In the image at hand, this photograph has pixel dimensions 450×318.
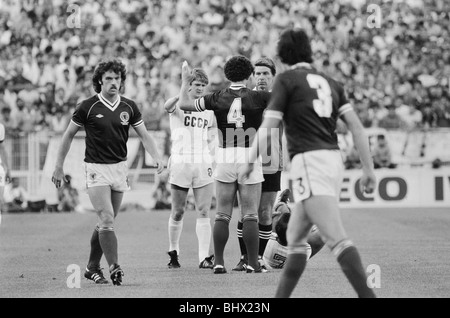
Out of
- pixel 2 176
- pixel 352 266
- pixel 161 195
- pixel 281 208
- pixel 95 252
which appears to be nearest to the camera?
pixel 352 266

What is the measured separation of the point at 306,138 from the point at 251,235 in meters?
3.16

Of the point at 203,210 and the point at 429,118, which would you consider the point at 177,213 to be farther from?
the point at 429,118

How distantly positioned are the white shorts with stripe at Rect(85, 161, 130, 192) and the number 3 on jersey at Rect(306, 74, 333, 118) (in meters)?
3.21

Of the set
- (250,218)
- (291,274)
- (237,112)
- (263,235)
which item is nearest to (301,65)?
(291,274)

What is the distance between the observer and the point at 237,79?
10484 millimetres

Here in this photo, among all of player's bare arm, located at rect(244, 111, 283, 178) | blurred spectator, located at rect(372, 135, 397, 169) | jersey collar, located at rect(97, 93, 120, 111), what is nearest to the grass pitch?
player's bare arm, located at rect(244, 111, 283, 178)

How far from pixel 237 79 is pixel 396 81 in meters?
16.2

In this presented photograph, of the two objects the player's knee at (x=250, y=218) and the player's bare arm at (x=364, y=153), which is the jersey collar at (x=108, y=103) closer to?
the player's knee at (x=250, y=218)

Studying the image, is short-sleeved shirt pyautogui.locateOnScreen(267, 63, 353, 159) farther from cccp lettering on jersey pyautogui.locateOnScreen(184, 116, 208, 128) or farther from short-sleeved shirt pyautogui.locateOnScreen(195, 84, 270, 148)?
cccp lettering on jersey pyautogui.locateOnScreen(184, 116, 208, 128)

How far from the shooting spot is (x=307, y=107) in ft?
24.1

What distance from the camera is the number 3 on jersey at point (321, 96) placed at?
7371 mm

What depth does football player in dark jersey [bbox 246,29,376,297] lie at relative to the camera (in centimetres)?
722

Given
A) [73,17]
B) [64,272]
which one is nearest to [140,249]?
[64,272]
